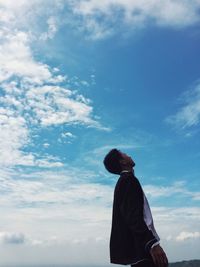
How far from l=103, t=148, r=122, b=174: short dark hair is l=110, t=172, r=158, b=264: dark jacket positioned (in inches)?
13.6

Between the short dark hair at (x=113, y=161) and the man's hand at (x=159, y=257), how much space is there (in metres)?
1.66

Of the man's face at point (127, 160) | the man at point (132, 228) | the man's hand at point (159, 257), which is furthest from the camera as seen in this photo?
the man's face at point (127, 160)

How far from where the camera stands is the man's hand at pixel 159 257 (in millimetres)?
5430

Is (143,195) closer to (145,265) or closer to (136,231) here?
(136,231)

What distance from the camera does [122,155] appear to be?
6723mm

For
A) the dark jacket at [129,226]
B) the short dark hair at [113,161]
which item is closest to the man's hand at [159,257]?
the dark jacket at [129,226]

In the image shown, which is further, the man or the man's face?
the man's face

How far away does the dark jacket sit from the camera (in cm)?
568

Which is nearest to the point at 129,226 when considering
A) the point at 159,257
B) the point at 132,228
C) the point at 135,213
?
the point at 132,228

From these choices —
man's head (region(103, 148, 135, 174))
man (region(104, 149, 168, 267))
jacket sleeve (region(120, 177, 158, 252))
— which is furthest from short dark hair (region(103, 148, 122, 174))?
jacket sleeve (region(120, 177, 158, 252))

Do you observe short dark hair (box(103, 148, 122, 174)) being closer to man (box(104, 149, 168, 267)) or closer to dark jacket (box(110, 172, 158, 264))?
man (box(104, 149, 168, 267))

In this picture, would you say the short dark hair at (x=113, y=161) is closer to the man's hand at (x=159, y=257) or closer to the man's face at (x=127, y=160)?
the man's face at (x=127, y=160)

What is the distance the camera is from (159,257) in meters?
5.45

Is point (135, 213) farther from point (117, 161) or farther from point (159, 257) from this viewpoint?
point (117, 161)
